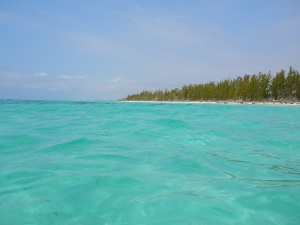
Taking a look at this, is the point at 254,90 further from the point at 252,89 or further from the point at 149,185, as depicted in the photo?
the point at 149,185

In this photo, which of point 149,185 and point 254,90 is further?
point 254,90

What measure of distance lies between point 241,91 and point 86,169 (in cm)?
7542

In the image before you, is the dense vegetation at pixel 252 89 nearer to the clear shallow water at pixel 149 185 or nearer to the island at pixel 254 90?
the island at pixel 254 90

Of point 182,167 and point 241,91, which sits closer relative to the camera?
point 182,167

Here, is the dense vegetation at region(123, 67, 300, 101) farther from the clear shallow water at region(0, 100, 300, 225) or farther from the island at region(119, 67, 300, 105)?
the clear shallow water at region(0, 100, 300, 225)

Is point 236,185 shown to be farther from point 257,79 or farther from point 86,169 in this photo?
point 257,79

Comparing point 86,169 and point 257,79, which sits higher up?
point 257,79

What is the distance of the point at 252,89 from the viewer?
70.5m

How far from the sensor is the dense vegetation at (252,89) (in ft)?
209

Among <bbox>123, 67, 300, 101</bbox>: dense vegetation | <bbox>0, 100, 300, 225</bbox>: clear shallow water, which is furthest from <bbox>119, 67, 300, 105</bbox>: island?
<bbox>0, 100, 300, 225</bbox>: clear shallow water

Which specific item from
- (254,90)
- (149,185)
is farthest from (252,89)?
(149,185)

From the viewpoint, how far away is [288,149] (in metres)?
6.47

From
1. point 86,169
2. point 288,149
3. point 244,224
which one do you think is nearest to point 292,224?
point 244,224

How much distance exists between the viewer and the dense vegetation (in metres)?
63.8
